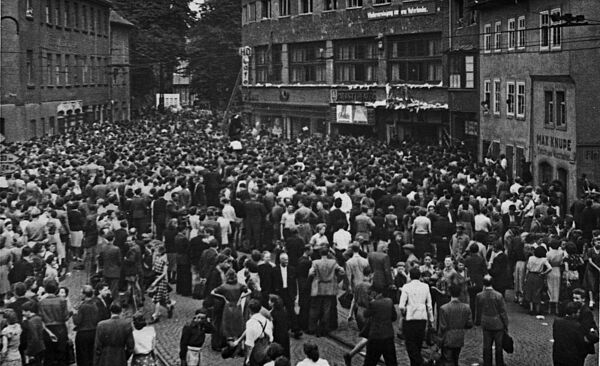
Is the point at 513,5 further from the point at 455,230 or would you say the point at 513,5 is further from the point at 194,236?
the point at 194,236

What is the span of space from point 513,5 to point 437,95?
14.0 meters

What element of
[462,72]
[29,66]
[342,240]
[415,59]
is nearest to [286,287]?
[342,240]

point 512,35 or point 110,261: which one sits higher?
point 512,35

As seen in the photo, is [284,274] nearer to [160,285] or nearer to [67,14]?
[160,285]

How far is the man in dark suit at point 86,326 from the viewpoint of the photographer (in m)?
15.3

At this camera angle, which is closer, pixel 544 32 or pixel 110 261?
pixel 110 261

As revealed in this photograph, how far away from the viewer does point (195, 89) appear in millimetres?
92875

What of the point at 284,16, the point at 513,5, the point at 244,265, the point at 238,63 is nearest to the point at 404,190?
the point at 244,265

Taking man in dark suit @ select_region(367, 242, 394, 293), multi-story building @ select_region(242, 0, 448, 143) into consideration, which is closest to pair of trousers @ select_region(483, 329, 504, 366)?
man in dark suit @ select_region(367, 242, 394, 293)

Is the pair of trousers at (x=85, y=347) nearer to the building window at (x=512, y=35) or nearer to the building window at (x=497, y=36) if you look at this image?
the building window at (x=512, y=35)

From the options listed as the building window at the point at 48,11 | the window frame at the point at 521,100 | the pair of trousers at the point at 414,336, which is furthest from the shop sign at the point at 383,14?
the pair of trousers at the point at 414,336

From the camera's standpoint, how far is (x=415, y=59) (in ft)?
181

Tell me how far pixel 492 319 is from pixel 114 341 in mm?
5885

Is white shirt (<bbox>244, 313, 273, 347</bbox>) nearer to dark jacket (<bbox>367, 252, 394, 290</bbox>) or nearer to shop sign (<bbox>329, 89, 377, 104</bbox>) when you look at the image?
dark jacket (<bbox>367, 252, 394, 290</bbox>)
